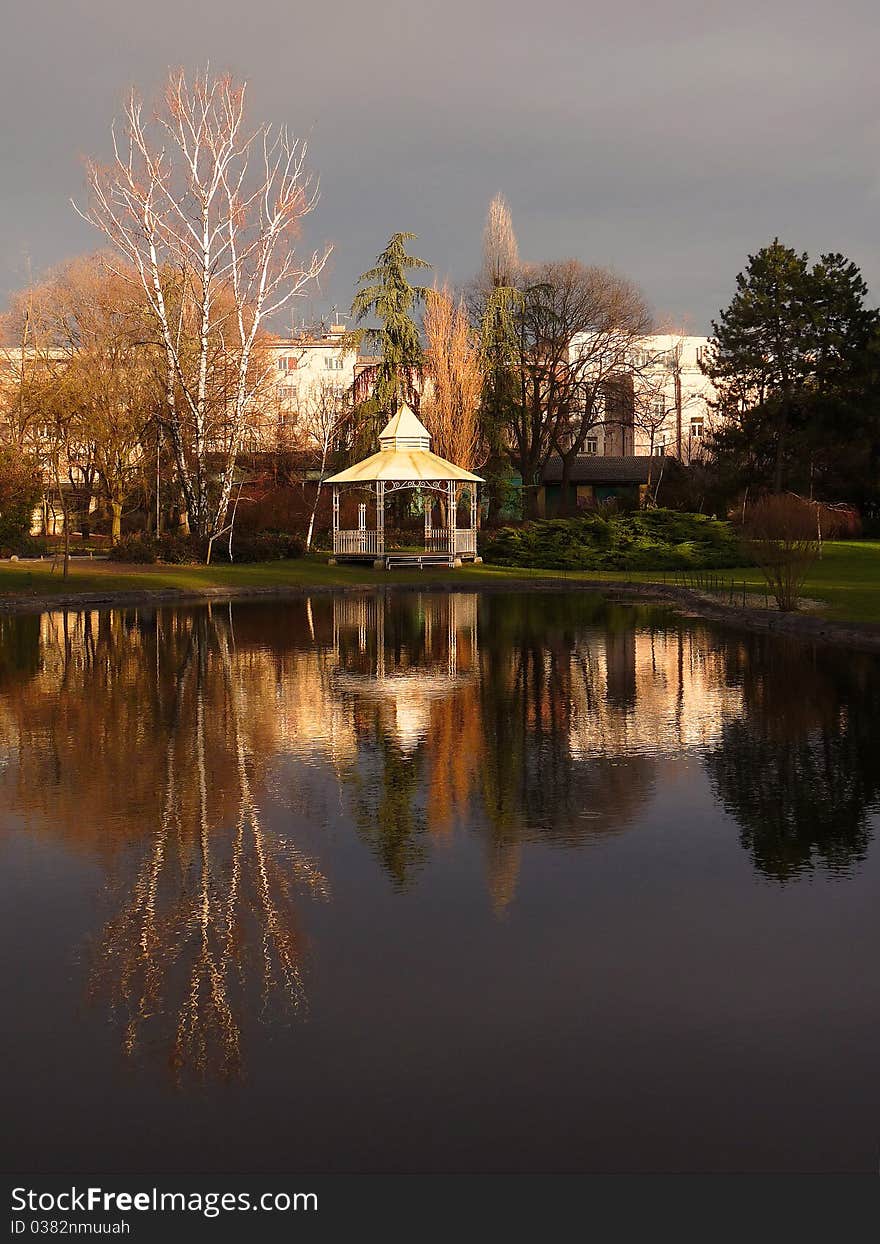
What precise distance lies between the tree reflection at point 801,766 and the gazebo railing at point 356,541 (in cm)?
3516

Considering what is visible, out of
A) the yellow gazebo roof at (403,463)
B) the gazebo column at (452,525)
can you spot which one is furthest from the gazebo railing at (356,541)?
the gazebo column at (452,525)

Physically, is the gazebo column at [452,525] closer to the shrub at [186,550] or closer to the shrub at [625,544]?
the shrub at [625,544]

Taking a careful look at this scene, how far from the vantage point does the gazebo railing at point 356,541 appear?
53531mm

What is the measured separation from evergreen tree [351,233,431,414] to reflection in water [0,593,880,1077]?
44377mm

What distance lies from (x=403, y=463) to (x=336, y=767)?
41.1 meters

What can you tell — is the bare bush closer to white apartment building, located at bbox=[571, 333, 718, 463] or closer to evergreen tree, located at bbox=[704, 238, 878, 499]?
evergreen tree, located at bbox=[704, 238, 878, 499]

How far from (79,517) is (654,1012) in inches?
A: 2527

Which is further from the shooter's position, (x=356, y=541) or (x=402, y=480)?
(x=356, y=541)

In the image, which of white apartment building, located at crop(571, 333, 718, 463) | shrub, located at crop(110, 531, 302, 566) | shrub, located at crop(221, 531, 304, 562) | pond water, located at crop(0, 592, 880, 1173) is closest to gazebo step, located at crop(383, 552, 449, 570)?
shrub, located at crop(221, 531, 304, 562)

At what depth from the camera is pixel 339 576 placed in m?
46.8

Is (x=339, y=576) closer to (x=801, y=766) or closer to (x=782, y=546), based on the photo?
(x=782, y=546)

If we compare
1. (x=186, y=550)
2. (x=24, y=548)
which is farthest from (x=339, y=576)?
(x=24, y=548)

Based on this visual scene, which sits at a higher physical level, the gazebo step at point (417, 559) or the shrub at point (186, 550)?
the shrub at point (186, 550)

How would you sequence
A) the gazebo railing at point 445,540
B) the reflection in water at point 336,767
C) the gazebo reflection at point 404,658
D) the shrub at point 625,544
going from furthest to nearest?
the gazebo railing at point 445,540 < the shrub at point 625,544 < the gazebo reflection at point 404,658 < the reflection in water at point 336,767
